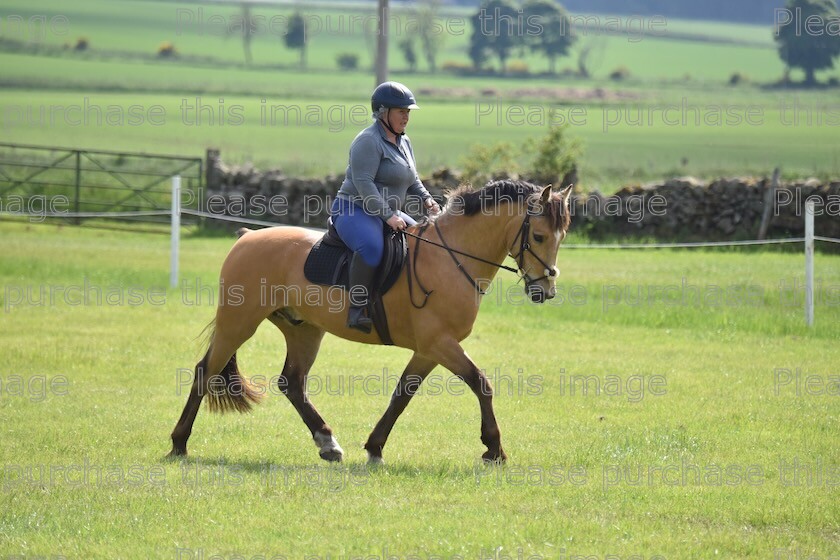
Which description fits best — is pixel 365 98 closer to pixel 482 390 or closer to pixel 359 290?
pixel 359 290

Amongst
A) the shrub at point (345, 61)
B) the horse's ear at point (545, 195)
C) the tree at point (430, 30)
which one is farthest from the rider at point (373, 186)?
the shrub at point (345, 61)

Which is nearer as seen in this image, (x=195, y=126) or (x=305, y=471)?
(x=305, y=471)

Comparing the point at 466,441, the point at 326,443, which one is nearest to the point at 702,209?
the point at 466,441

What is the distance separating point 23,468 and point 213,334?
6.12 ft

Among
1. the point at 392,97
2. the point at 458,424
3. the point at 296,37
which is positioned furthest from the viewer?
the point at 296,37

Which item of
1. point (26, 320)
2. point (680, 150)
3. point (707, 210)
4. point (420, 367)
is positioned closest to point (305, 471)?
point (420, 367)

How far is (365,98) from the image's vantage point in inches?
2704

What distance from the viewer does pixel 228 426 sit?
9.46 m

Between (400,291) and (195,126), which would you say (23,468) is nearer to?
(400,291)

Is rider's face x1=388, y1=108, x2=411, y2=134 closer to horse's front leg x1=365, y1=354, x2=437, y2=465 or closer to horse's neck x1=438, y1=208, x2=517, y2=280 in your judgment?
horse's neck x1=438, y1=208, x2=517, y2=280

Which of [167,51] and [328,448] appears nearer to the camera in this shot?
[328,448]

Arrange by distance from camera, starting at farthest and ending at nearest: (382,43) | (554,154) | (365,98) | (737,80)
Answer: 1. (737,80)
2. (365,98)
3. (554,154)
4. (382,43)

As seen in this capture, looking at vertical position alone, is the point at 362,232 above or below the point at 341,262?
above

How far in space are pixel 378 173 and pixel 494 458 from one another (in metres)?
2.27
